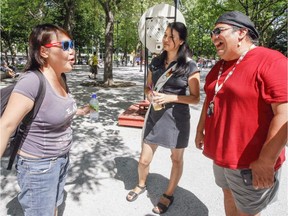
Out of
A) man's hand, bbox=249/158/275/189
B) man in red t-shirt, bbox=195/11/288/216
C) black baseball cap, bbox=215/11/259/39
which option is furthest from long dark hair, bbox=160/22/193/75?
man's hand, bbox=249/158/275/189

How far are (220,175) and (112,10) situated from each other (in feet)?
40.3

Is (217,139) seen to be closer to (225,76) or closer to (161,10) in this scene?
(225,76)

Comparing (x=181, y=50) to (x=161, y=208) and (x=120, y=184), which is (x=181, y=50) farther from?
(x=120, y=184)

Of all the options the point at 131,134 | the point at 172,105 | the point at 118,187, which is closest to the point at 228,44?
the point at 172,105

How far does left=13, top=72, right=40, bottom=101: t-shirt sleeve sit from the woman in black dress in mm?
1293

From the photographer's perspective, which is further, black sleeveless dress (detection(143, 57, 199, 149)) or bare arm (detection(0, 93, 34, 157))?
black sleeveless dress (detection(143, 57, 199, 149))

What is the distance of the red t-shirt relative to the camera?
65.9 inches

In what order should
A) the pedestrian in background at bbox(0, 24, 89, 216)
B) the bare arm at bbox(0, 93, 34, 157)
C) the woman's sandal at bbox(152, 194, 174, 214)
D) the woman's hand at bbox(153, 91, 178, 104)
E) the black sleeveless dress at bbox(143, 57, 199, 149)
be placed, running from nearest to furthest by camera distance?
the bare arm at bbox(0, 93, 34, 157)
the pedestrian in background at bbox(0, 24, 89, 216)
the woman's hand at bbox(153, 91, 178, 104)
the black sleeveless dress at bbox(143, 57, 199, 149)
the woman's sandal at bbox(152, 194, 174, 214)

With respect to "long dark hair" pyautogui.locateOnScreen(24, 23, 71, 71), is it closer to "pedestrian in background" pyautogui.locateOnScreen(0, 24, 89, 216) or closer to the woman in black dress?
"pedestrian in background" pyautogui.locateOnScreen(0, 24, 89, 216)

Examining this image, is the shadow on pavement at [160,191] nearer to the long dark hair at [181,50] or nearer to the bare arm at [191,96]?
the bare arm at [191,96]

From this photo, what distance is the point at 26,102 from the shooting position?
164 centimetres

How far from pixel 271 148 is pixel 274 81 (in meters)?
0.42

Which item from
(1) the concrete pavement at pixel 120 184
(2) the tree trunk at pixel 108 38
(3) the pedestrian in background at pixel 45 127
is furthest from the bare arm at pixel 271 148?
(2) the tree trunk at pixel 108 38

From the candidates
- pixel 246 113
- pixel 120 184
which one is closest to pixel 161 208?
pixel 120 184
